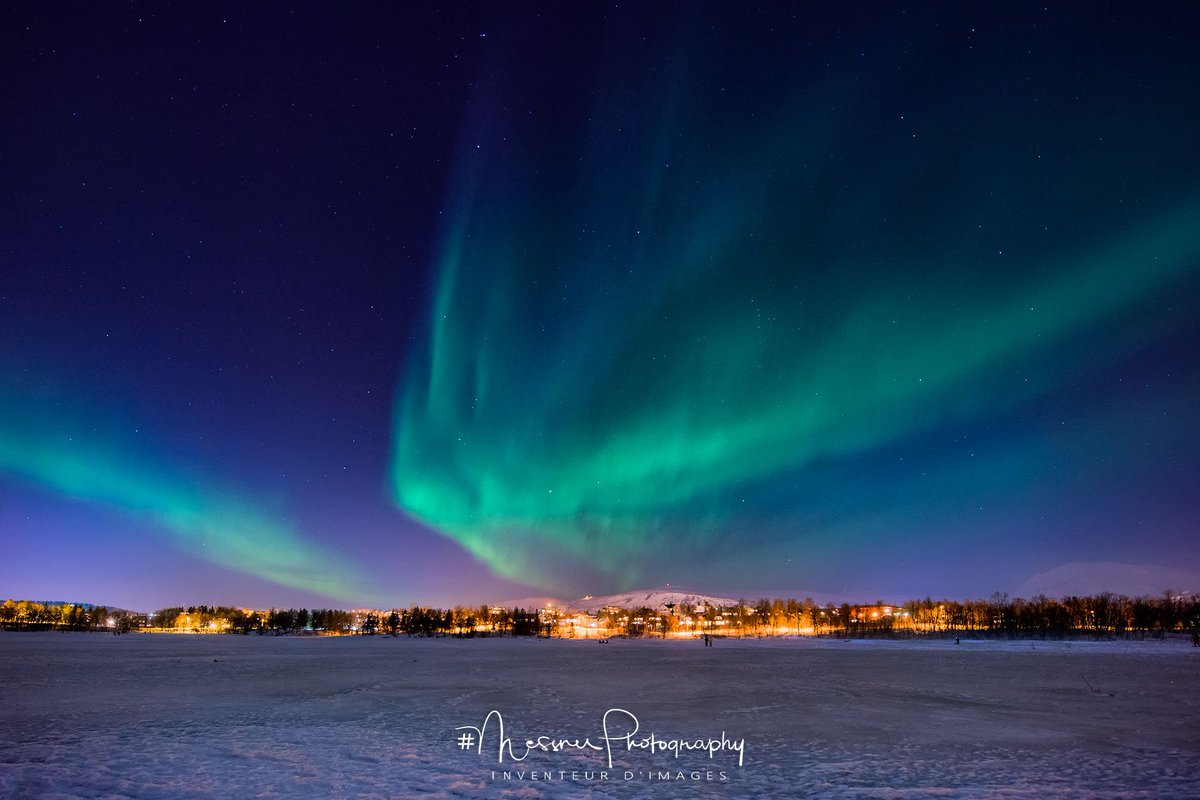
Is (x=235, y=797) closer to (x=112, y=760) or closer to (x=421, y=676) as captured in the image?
(x=112, y=760)

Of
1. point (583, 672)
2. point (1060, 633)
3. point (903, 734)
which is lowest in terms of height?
point (1060, 633)

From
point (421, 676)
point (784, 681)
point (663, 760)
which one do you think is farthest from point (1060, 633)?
point (663, 760)

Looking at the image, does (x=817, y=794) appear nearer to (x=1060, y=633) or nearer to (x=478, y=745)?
(x=478, y=745)

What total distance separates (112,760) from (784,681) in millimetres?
37958

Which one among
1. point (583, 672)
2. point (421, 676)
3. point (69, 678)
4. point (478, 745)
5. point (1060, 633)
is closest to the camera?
point (478, 745)

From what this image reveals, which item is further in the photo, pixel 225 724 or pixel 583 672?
pixel 583 672

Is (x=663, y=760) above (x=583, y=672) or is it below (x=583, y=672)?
above

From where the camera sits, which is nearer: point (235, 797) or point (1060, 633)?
point (235, 797)

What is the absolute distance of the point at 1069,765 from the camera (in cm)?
1780

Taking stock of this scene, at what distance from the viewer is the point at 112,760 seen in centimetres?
1777

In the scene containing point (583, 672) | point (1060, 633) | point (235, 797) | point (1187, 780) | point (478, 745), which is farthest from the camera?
point (1060, 633)

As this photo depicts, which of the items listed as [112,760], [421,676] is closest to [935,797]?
[112,760]

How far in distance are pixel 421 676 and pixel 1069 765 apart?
4098 cm

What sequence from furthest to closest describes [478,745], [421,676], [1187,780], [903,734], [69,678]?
[421,676] → [69,678] → [903,734] → [478,745] → [1187,780]
